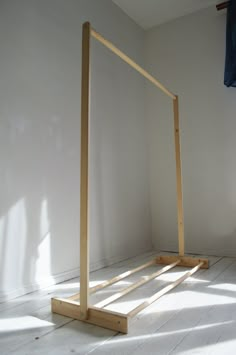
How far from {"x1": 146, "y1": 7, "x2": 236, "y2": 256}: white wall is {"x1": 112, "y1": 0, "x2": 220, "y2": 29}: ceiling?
0.20 feet

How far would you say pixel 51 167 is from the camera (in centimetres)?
183

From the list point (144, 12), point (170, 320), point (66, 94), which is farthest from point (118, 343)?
point (144, 12)

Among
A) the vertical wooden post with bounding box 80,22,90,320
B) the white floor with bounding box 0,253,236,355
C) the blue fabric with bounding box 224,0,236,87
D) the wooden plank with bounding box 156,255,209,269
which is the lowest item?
the white floor with bounding box 0,253,236,355

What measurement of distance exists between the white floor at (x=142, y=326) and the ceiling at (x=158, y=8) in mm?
2201

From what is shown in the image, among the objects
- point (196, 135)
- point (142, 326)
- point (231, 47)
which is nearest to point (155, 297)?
point (142, 326)

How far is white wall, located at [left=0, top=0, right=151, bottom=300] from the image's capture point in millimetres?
1593

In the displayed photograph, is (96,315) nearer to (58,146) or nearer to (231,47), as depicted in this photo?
(58,146)

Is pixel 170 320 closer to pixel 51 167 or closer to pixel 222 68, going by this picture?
pixel 51 167

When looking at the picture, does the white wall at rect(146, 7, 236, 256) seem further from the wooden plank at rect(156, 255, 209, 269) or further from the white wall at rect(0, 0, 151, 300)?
the wooden plank at rect(156, 255, 209, 269)

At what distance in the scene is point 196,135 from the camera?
2602mm

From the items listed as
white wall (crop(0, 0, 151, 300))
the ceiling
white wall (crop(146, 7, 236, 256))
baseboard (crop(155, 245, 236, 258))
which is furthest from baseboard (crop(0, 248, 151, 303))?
the ceiling

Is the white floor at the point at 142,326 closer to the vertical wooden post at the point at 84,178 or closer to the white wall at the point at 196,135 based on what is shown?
the vertical wooden post at the point at 84,178

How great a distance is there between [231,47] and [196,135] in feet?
2.34

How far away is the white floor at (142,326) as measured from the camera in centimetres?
104
